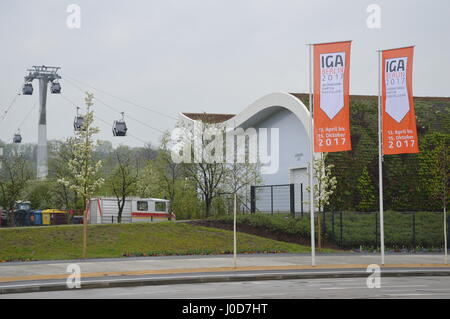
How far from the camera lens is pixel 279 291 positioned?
15297 mm

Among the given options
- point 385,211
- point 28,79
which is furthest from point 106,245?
point 28,79

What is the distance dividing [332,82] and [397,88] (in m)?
2.79

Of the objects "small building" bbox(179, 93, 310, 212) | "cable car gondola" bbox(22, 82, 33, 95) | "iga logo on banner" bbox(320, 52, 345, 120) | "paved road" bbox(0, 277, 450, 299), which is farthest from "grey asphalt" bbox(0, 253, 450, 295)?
"cable car gondola" bbox(22, 82, 33, 95)

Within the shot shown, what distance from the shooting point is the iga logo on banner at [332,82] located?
72.3 feet

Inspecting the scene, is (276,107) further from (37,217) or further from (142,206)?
(37,217)

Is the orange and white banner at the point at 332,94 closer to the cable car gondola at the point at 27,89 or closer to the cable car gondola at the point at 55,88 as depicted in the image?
the cable car gondola at the point at 55,88

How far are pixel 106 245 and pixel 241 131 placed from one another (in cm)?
2283

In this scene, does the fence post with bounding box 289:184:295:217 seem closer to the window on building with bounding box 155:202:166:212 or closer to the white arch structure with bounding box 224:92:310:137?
the white arch structure with bounding box 224:92:310:137

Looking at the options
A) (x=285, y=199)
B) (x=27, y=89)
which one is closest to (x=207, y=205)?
(x=285, y=199)

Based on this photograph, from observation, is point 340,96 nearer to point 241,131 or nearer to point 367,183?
point 367,183

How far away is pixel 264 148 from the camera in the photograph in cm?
4669

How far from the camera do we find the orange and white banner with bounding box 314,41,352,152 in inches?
867

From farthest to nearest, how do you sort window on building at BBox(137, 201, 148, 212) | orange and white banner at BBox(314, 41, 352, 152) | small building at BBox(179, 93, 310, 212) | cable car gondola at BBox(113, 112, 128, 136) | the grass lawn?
1. window on building at BBox(137, 201, 148, 212)
2. cable car gondola at BBox(113, 112, 128, 136)
3. small building at BBox(179, 93, 310, 212)
4. the grass lawn
5. orange and white banner at BBox(314, 41, 352, 152)

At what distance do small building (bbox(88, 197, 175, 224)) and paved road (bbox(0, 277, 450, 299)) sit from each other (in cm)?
2921
